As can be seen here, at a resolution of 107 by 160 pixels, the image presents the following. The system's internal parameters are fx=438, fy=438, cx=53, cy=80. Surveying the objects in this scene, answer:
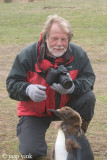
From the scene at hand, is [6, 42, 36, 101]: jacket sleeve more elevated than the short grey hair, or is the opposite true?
the short grey hair

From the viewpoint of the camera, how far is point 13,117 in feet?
18.8

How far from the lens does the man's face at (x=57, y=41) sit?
4094 millimetres

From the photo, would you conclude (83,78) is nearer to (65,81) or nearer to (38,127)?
(65,81)

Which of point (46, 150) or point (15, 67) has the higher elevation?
point (15, 67)

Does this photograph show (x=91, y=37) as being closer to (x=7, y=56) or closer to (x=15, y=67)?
(x=7, y=56)

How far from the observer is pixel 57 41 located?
4.09 m

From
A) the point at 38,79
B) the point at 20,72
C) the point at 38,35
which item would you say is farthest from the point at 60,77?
the point at 38,35

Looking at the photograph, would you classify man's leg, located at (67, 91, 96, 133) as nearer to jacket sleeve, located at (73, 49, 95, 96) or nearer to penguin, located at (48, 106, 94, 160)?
jacket sleeve, located at (73, 49, 95, 96)

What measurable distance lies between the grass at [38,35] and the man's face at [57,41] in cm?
104

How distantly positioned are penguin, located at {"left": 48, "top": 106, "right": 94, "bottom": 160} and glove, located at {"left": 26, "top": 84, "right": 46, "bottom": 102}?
8.8 inches

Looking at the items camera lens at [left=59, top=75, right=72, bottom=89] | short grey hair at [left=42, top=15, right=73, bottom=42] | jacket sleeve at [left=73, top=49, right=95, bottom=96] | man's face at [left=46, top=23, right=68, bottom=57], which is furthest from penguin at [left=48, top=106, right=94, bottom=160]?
short grey hair at [left=42, top=15, right=73, bottom=42]

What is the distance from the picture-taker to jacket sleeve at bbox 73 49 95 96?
13.7 feet

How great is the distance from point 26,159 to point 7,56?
7809 mm

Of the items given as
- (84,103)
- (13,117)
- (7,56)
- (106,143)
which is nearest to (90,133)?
(106,143)
